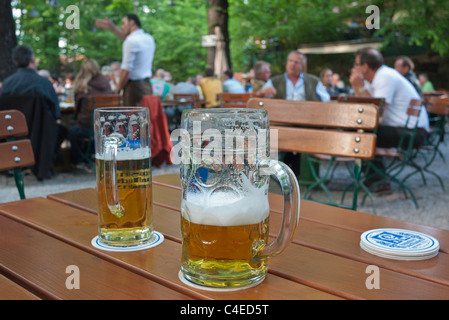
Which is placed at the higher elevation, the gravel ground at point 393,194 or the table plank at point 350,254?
the table plank at point 350,254

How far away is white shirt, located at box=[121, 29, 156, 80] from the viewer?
17.3 feet

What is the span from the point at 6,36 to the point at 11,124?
Result: 19.9 ft

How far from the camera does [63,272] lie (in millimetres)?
754

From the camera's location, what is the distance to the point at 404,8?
1402 centimetres

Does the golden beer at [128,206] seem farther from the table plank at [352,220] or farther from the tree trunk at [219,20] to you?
the tree trunk at [219,20]

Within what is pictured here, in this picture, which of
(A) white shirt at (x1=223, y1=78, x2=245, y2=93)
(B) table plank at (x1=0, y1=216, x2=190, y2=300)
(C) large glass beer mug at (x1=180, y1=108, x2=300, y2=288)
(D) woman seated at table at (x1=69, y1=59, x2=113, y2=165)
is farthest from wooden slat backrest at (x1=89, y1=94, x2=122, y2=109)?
(C) large glass beer mug at (x1=180, y1=108, x2=300, y2=288)

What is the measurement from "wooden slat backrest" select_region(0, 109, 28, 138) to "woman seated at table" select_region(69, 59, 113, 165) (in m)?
3.65

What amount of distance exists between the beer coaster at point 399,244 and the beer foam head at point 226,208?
10.8 inches

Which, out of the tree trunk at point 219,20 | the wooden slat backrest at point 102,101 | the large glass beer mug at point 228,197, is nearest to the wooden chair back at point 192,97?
the wooden slat backrest at point 102,101

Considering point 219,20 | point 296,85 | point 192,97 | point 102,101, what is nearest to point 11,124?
point 102,101

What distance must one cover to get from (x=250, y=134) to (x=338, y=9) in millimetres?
20146

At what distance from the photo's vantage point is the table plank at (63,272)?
0.68m

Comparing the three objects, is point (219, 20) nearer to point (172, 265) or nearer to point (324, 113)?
point (324, 113)

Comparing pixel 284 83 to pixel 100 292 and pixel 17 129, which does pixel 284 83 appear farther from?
pixel 100 292
